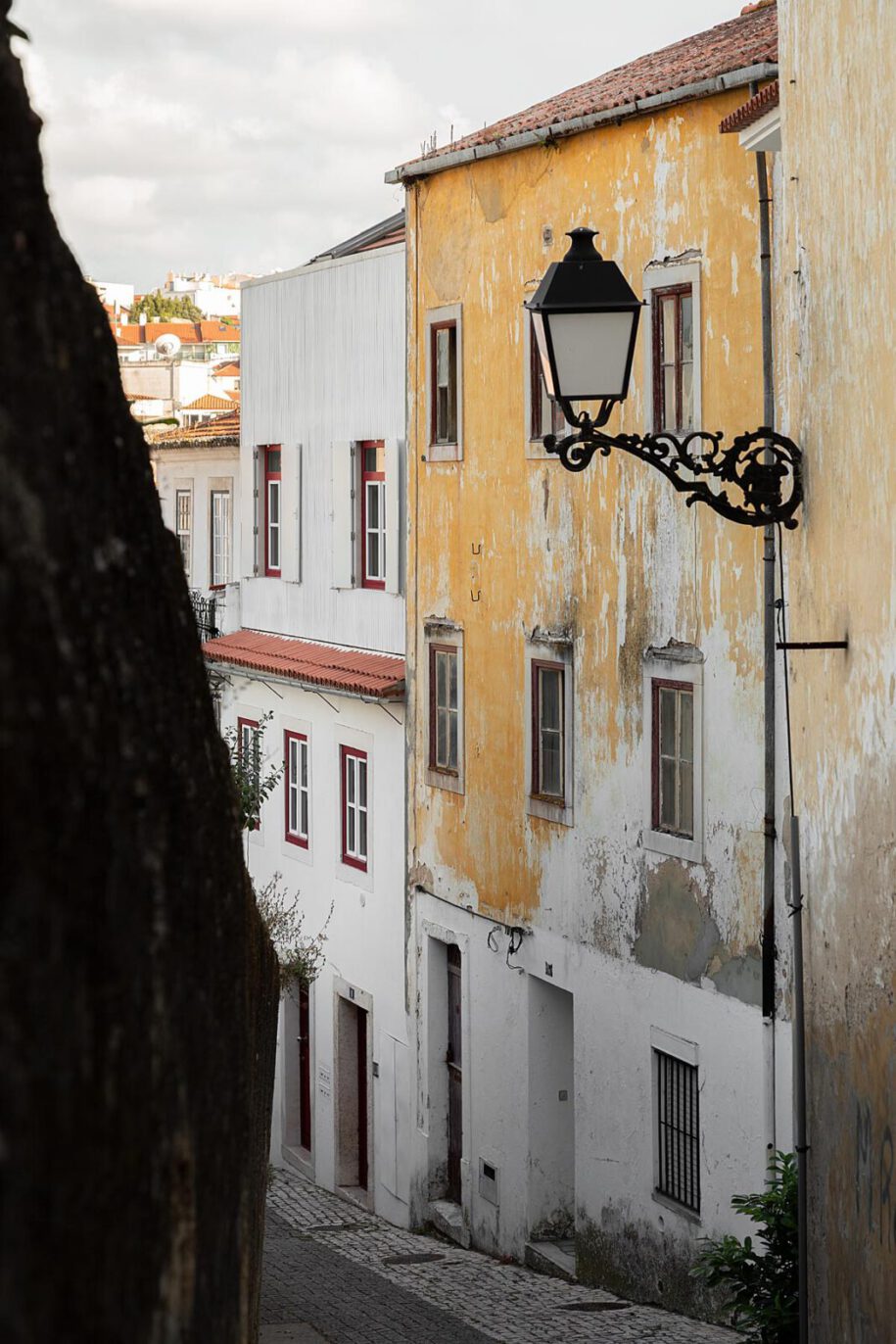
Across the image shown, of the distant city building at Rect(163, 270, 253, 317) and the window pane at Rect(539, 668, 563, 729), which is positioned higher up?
the distant city building at Rect(163, 270, 253, 317)

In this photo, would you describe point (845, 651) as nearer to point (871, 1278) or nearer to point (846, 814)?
point (846, 814)

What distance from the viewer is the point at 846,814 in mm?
6375

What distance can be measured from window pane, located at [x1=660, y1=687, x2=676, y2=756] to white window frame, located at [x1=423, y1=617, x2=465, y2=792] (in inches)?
157

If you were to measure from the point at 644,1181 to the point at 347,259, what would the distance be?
1069cm

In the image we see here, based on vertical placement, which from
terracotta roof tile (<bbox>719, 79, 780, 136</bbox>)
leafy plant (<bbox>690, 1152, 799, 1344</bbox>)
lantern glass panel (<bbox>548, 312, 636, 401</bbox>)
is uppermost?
terracotta roof tile (<bbox>719, 79, 780, 136</bbox>)

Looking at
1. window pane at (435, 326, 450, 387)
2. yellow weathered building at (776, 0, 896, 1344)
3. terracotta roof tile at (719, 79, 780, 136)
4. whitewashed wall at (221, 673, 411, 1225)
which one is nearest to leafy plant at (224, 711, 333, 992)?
whitewashed wall at (221, 673, 411, 1225)

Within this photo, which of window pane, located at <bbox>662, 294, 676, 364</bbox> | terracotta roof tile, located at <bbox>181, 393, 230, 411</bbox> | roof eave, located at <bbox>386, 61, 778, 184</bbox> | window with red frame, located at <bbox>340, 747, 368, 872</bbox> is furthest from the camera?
terracotta roof tile, located at <bbox>181, 393, 230, 411</bbox>

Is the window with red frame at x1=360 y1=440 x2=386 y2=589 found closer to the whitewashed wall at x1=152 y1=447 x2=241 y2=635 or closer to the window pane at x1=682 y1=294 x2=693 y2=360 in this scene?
the whitewashed wall at x1=152 y1=447 x2=241 y2=635

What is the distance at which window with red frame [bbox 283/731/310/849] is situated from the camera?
23219 mm

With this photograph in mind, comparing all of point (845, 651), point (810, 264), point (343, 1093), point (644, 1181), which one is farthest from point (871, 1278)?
point (343, 1093)

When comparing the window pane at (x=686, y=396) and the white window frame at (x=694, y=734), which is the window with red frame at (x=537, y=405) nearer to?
the window pane at (x=686, y=396)

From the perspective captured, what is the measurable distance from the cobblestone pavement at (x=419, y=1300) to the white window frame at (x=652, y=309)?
253 inches

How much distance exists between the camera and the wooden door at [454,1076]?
19453 millimetres

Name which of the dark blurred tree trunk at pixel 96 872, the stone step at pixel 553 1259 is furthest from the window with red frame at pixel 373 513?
the dark blurred tree trunk at pixel 96 872
